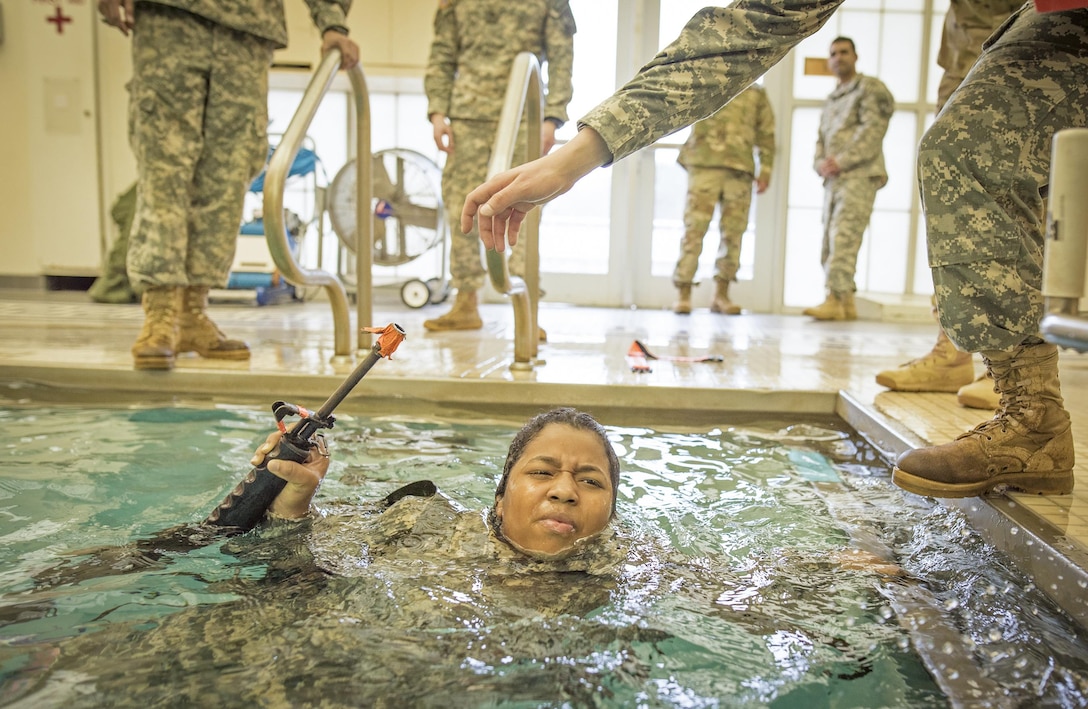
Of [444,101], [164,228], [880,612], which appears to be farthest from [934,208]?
[444,101]

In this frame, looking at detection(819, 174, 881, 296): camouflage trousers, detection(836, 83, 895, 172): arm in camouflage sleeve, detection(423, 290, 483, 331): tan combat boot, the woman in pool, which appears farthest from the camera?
detection(819, 174, 881, 296): camouflage trousers

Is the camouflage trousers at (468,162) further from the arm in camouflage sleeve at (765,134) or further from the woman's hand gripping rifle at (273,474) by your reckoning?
the woman's hand gripping rifle at (273,474)

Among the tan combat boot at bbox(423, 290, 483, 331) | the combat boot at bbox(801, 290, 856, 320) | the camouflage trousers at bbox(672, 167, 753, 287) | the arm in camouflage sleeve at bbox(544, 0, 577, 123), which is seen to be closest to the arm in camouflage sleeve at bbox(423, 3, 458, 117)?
the arm in camouflage sleeve at bbox(544, 0, 577, 123)

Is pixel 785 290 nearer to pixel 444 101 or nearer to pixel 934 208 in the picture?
pixel 444 101

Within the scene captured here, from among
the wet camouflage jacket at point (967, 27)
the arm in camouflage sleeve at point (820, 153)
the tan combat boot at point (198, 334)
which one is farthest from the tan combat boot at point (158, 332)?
the arm in camouflage sleeve at point (820, 153)

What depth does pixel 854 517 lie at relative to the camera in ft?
7.08

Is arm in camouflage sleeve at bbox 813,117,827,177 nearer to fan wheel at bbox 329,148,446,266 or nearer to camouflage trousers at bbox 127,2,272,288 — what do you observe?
fan wheel at bbox 329,148,446,266

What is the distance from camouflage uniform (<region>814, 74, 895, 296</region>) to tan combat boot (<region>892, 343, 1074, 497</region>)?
5574 millimetres

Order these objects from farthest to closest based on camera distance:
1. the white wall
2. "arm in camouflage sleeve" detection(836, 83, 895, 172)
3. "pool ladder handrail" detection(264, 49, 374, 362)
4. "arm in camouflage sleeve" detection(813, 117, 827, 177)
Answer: the white wall → "arm in camouflage sleeve" detection(813, 117, 827, 177) → "arm in camouflage sleeve" detection(836, 83, 895, 172) → "pool ladder handrail" detection(264, 49, 374, 362)

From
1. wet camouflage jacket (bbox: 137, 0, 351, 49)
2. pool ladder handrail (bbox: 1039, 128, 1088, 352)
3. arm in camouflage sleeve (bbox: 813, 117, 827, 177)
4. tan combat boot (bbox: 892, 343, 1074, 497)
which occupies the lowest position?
tan combat boot (bbox: 892, 343, 1074, 497)

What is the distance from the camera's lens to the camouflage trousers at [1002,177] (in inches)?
69.6

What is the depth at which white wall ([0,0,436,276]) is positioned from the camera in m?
8.18

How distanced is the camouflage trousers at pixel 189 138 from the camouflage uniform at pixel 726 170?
176 inches

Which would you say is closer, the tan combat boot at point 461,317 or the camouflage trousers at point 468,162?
the camouflage trousers at point 468,162
